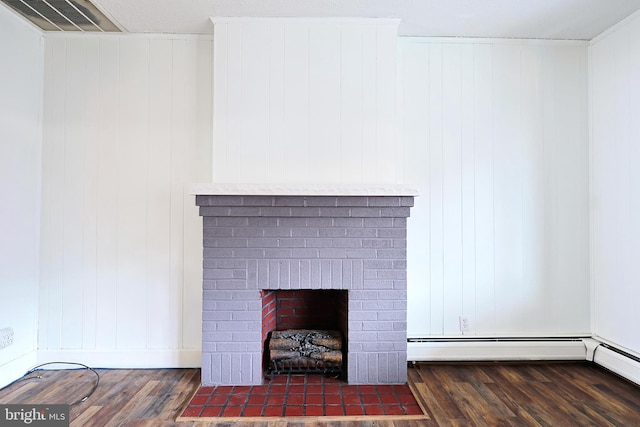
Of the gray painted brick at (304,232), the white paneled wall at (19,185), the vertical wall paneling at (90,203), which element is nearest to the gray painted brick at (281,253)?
the gray painted brick at (304,232)

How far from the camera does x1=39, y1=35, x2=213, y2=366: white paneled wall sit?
291cm

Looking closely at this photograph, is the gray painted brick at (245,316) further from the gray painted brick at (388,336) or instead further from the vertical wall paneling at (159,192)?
the gray painted brick at (388,336)

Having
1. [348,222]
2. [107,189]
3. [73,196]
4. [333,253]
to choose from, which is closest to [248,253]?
[333,253]

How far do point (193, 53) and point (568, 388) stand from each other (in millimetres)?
3337

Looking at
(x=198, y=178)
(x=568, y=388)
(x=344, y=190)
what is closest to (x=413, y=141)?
(x=344, y=190)

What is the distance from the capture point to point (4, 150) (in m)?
2.62

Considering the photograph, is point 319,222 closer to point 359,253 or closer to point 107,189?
point 359,253

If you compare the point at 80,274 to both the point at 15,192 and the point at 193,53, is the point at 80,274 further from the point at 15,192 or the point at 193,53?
the point at 193,53

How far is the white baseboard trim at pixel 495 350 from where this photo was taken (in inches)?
117

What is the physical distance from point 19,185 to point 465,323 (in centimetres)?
321

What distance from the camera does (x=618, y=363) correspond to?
2740 mm

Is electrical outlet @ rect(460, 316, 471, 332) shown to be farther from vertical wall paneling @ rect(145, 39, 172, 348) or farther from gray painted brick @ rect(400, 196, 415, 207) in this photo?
vertical wall paneling @ rect(145, 39, 172, 348)

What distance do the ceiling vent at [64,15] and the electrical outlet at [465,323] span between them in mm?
3183

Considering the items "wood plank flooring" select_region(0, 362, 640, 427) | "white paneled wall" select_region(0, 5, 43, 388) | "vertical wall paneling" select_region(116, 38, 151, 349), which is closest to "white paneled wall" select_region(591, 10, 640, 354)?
"wood plank flooring" select_region(0, 362, 640, 427)
